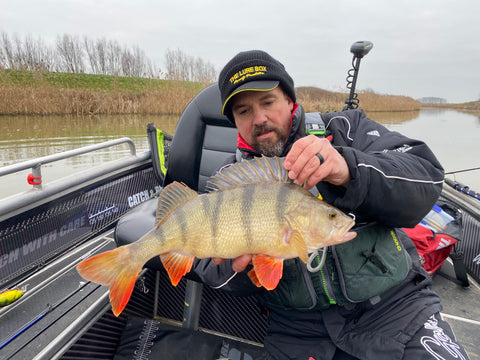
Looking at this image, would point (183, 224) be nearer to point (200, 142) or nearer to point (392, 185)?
point (392, 185)

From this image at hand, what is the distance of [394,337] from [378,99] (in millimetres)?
18871

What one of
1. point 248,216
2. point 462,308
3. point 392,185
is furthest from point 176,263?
point 462,308

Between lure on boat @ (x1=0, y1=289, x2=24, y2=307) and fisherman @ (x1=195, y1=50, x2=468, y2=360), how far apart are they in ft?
3.49

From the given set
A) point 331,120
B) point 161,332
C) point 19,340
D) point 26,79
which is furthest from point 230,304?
point 26,79

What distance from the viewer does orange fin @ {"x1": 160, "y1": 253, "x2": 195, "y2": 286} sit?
1.35 m

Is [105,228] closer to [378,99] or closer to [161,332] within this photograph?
[161,332]

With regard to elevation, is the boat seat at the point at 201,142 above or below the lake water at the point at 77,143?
above

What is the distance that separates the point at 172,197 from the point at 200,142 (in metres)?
1.81

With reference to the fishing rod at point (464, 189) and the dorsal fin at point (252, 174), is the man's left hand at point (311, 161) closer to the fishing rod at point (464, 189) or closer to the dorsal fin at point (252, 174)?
the dorsal fin at point (252, 174)

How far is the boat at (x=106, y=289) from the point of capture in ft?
5.16

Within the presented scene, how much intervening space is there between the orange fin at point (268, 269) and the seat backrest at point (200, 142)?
6.10ft

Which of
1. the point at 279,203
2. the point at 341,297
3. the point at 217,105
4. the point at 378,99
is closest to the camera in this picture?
the point at 279,203

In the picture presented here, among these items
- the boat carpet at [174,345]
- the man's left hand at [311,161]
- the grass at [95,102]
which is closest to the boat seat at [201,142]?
the boat carpet at [174,345]

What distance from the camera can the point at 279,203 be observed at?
1.23 m
